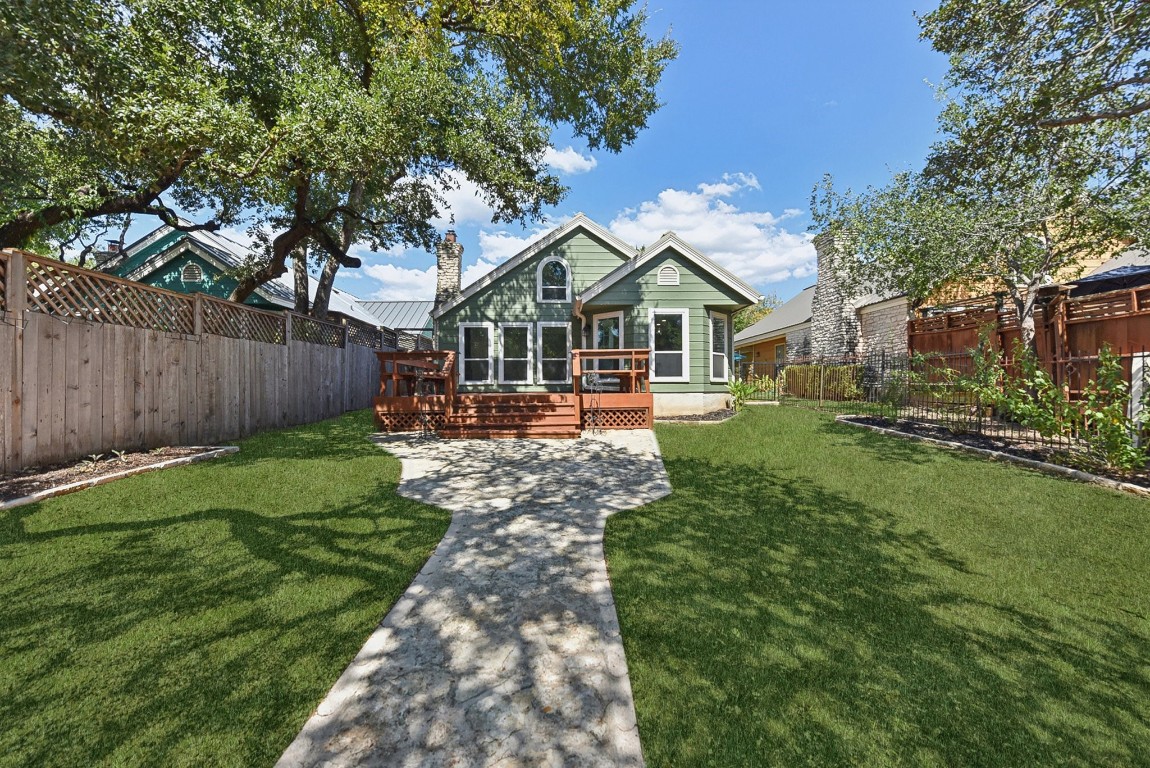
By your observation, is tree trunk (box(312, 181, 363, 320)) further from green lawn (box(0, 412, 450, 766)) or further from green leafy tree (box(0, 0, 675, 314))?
green lawn (box(0, 412, 450, 766))

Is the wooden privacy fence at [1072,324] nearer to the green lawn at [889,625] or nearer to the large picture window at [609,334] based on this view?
the green lawn at [889,625]

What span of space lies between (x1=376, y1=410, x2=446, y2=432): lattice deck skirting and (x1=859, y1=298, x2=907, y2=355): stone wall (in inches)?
653

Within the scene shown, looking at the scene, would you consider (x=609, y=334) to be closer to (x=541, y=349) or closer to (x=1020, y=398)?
(x=541, y=349)

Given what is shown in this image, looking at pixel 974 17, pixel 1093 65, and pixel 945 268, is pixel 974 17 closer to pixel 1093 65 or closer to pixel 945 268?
pixel 1093 65

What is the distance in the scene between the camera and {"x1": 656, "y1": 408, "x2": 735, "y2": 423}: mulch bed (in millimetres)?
11209

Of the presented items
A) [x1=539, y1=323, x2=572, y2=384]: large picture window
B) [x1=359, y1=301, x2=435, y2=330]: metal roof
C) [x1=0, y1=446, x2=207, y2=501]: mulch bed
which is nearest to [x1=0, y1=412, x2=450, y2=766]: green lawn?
[x1=0, y1=446, x2=207, y2=501]: mulch bed

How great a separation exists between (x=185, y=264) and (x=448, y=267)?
986cm

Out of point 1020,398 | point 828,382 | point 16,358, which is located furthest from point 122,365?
point 828,382

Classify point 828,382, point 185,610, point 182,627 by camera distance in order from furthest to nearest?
1. point 828,382
2. point 185,610
3. point 182,627

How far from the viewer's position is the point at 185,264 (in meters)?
16.5

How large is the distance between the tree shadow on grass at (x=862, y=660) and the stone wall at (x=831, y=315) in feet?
61.3

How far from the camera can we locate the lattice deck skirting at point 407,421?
32.7 ft

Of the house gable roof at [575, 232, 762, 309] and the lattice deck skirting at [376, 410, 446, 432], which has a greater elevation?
the house gable roof at [575, 232, 762, 309]

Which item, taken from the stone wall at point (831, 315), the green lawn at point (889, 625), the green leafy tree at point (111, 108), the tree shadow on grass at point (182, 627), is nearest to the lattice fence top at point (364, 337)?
the green leafy tree at point (111, 108)
